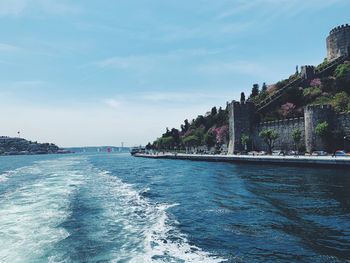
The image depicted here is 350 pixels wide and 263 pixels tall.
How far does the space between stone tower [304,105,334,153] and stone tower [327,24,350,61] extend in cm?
3936

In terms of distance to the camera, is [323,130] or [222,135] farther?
[222,135]

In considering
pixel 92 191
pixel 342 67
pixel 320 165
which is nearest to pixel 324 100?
pixel 342 67

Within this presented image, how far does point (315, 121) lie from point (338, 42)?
4420 centimetres

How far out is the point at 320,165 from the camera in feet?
123

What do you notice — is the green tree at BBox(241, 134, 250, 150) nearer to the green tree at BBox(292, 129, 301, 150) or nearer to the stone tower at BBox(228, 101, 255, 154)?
the stone tower at BBox(228, 101, 255, 154)

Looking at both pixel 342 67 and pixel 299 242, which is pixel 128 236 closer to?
pixel 299 242

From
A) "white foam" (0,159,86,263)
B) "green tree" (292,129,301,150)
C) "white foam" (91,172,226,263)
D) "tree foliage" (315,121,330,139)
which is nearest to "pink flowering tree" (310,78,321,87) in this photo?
"green tree" (292,129,301,150)

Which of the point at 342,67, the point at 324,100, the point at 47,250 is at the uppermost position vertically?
the point at 342,67

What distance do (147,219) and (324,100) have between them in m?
58.6

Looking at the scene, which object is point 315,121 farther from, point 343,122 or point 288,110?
point 288,110

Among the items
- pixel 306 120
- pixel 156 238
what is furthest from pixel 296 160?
pixel 156 238

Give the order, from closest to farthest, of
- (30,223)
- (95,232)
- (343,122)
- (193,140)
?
(95,232)
(30,223)
(343,122)
(193,140)

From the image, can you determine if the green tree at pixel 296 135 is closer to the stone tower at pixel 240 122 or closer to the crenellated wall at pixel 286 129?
the crenellated wall at pixel 286 129

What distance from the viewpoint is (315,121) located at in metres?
48.8
